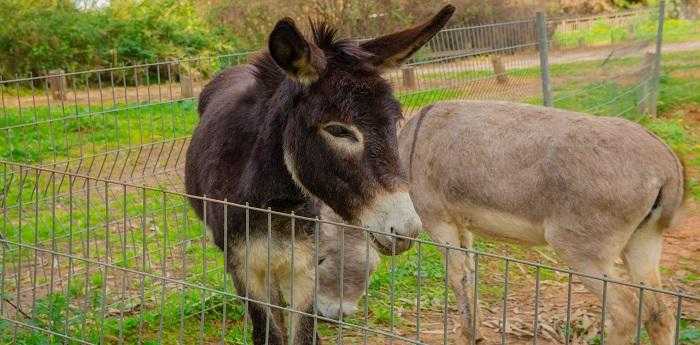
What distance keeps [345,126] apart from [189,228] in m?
3.77

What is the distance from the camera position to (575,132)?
5.00m

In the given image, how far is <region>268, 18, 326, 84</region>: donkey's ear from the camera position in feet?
11.4

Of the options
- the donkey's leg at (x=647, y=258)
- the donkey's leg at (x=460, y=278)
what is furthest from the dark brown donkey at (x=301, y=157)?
the donkey's leg at (x=647, y=258)

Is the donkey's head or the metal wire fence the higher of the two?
the donkey's head

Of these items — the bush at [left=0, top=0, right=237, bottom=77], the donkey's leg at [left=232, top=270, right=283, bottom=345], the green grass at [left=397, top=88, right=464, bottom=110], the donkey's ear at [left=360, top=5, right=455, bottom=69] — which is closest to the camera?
the donkey's ear at [left=360, top=5, right=455, bottom=69]

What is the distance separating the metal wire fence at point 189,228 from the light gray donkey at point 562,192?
0.28 metres

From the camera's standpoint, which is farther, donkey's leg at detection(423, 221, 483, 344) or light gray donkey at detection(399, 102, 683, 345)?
donkey's leg at detection(423, 221, 483, 344)

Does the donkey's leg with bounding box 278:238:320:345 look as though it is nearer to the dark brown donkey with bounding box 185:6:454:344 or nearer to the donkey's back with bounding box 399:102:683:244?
the dark brown donkey with bounding box 185:6:454:344

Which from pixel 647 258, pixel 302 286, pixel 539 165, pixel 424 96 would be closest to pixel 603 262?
pixel 647 258

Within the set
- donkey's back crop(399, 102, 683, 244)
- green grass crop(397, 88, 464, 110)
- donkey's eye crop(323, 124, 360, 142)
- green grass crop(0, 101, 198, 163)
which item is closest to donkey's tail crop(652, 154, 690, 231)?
donkey's back crop(399, 102, 683, 244)

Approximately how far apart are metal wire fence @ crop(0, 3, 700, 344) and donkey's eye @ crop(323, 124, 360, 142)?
1.26ft

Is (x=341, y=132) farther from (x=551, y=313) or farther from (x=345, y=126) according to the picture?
(x=551, y=313)

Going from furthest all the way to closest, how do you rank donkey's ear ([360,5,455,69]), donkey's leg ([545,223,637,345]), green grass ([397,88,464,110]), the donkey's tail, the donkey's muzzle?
green grass ([397,88,464,110]) → the donkey's tail → donkey's leg ([545,223,637,345]) → donkey's ear ([360,5,455,69]) → the donkey's muzzle

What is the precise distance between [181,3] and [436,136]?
45.3 ft
